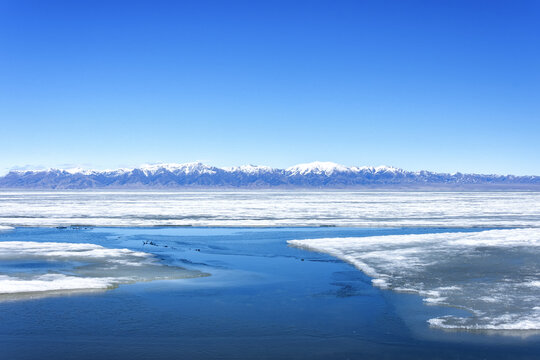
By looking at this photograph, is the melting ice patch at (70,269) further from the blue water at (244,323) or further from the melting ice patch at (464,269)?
the melting ice patch at (464,269)

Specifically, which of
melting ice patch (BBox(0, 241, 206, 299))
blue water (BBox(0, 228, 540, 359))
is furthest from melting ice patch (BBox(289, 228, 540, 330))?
melting ice patch (BBox(0, 241, 206, 299))

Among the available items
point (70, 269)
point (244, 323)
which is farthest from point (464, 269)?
point (70, 269)

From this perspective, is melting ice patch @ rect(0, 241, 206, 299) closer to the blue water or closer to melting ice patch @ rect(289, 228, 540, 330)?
the blue water

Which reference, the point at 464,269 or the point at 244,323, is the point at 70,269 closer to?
the point at 244,323

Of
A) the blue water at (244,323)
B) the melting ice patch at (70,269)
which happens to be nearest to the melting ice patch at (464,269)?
the blue water at (244,323)

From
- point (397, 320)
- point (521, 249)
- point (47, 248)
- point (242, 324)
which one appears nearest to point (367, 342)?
point (397, 320)

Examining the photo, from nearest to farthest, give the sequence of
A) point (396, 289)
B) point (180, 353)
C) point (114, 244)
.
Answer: point (180, 353) < point (396, 289) < point (114, 244)

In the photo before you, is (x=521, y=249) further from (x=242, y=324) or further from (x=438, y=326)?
(x=242, y=324)
